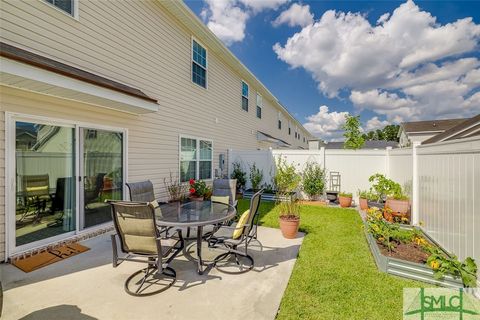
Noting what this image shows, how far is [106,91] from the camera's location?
13.3 ft

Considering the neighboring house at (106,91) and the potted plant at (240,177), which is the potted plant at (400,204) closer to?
the potted plant at (240,177)

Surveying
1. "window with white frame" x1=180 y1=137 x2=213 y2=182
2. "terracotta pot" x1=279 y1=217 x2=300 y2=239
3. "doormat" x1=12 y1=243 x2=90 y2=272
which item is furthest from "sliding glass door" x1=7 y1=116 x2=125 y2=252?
"terracotta pot" x1=279 y1=217 x2=300 y2=239

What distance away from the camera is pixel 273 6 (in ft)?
28.2

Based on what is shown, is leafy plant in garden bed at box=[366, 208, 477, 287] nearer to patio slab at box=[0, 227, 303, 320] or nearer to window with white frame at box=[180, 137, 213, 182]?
patio slab at box=[0, 227, 303, 320]

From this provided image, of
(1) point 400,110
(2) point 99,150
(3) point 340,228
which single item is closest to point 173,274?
(2) point 99,150

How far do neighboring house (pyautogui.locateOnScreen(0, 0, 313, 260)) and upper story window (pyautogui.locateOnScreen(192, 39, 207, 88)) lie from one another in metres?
0.04

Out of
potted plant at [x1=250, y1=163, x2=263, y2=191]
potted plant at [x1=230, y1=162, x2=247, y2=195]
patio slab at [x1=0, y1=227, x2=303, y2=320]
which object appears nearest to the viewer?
patio slab at [x1=0, y1=227, x2=303, y2=320]

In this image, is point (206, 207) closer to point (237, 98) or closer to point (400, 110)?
point (237, 98)

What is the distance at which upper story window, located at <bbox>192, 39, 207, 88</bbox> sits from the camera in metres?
8.02

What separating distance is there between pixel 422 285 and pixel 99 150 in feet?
20.5

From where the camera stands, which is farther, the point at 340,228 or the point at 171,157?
the point at 171,157

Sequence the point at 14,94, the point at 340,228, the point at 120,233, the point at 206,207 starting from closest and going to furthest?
the point at 120,233 → the point at 14,94 → the point at 206,207 → the point at 340,228

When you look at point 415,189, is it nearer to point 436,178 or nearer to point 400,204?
point 400,204

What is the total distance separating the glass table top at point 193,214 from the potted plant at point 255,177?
17.5ft
